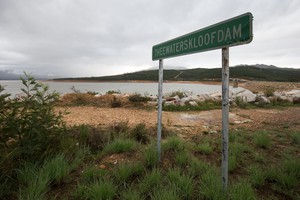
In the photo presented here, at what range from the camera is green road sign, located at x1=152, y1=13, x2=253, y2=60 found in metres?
1.69

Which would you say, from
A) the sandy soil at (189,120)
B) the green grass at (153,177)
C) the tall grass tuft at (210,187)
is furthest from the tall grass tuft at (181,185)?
the sandy soil at (189,120)

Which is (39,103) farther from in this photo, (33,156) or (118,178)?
(118,178)

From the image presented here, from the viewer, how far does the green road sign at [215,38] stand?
5.54 feet

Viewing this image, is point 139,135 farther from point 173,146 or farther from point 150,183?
point 150,183

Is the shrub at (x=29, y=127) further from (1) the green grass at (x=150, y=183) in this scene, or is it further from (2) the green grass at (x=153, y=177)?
(1) the green grass at (x=150, y=183)

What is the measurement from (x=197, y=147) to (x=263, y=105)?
8071 mm

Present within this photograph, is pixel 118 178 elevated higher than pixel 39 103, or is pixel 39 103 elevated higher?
pixel 39 103

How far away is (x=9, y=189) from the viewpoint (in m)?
2.19

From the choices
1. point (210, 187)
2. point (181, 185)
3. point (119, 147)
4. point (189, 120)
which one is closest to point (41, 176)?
point (119, 147)

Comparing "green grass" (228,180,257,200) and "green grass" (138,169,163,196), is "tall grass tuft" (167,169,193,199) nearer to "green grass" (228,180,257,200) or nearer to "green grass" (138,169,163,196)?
"green grass" (138,169,163,196)

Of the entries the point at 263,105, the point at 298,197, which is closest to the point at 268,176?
the point at 298,197

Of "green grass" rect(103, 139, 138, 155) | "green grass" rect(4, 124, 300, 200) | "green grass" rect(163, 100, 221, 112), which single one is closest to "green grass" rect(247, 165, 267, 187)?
"green grass" rect(4, 124, 300, 200)

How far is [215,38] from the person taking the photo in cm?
200

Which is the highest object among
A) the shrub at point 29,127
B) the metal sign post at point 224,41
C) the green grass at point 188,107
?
the metal sign post at point 224,41
